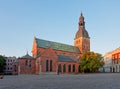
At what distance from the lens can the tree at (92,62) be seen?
73.7 m

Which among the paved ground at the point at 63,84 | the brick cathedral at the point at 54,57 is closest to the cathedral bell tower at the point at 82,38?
the brick cathedral at the point at 54,57

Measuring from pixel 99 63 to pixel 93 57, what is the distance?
11.8 ft

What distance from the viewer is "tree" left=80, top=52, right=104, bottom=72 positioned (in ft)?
242

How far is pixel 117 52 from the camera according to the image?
93.9 meters

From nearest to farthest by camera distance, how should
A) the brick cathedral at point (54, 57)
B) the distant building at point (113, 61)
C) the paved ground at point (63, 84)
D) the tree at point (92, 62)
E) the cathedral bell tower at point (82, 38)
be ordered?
the paved ground at point (63, 84) → the brick cathedral at point (54, 57) → the tree at point (92, 62) → the distant building at point (113, 61) → the cathedral bell tower at point (82, 38)

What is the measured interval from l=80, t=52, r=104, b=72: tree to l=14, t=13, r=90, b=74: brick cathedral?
22.8ft

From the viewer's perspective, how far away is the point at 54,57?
75.4 meters

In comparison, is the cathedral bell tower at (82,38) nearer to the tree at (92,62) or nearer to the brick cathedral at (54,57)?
the brick cathedral at (54,57)

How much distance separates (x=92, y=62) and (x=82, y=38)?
3075 centimetres

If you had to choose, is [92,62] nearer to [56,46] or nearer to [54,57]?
[54,57]

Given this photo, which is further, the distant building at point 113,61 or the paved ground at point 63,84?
the distant building at point 113,61

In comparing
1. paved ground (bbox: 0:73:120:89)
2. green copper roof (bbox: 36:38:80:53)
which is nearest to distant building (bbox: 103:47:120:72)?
green copper roof (bbox: 36:38:80:53)

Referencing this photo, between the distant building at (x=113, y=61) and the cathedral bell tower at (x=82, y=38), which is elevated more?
the cathedral bell tower at (x=82, y=38)

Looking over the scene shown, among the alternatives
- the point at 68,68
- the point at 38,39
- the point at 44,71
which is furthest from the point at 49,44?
the point at 44,71
